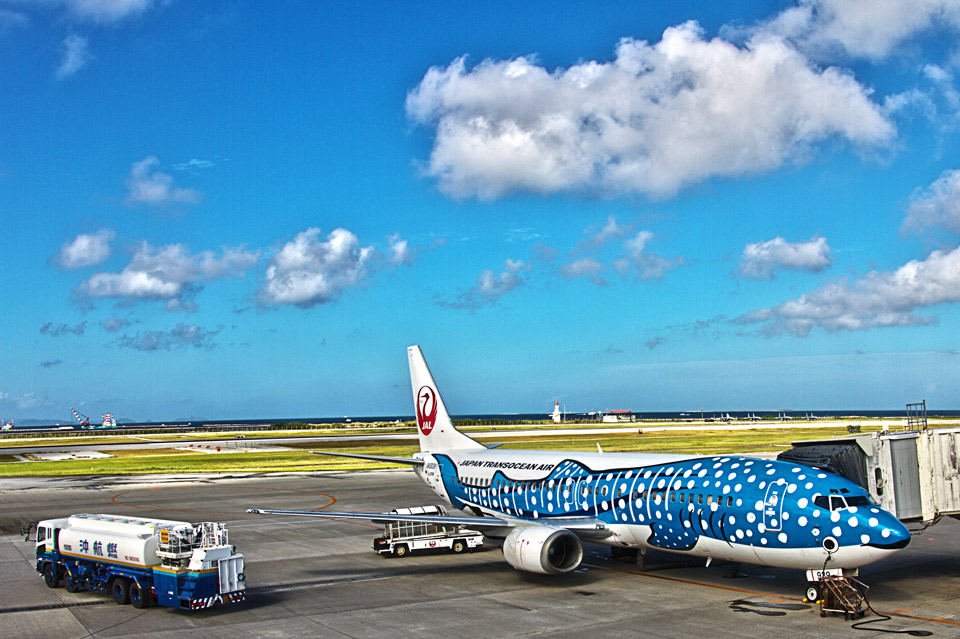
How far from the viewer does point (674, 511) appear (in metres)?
25.6

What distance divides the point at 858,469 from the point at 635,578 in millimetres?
8473

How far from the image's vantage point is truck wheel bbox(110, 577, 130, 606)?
24.5 metres

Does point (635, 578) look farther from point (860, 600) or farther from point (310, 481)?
point (310, 481)

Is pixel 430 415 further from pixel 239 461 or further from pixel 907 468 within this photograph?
pixel 239 461

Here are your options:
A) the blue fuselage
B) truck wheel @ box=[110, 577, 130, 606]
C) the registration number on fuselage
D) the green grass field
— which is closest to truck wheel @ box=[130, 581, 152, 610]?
truck wheel @ box=[110, 577, 130, 606]

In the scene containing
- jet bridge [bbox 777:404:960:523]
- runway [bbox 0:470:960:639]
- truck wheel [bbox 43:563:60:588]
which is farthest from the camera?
truck wheel [bbox 43:563:60:588]

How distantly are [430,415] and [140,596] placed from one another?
60.9ft

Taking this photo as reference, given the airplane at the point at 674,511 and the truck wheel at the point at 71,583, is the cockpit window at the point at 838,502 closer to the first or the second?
the airplane at the point at 674,511

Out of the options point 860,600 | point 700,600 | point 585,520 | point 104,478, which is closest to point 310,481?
point 104,478

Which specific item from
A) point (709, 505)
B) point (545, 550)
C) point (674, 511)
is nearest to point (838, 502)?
point (709, 505)

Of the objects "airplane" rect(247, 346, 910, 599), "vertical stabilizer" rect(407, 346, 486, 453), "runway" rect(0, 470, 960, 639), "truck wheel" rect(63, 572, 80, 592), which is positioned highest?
"vertical stabilizer" rect(407, 346, 486, 453)

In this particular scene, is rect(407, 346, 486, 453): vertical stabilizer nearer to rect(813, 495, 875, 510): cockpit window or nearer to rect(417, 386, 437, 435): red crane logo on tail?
rect(417, 386, 437, 435): red crane logo on tail

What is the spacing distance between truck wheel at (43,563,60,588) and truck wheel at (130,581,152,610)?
15.7ft

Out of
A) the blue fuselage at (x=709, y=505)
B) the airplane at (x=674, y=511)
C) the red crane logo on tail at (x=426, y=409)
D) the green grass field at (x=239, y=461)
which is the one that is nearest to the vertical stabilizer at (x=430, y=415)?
the red crane logo on tail at (x=426, y=409)
